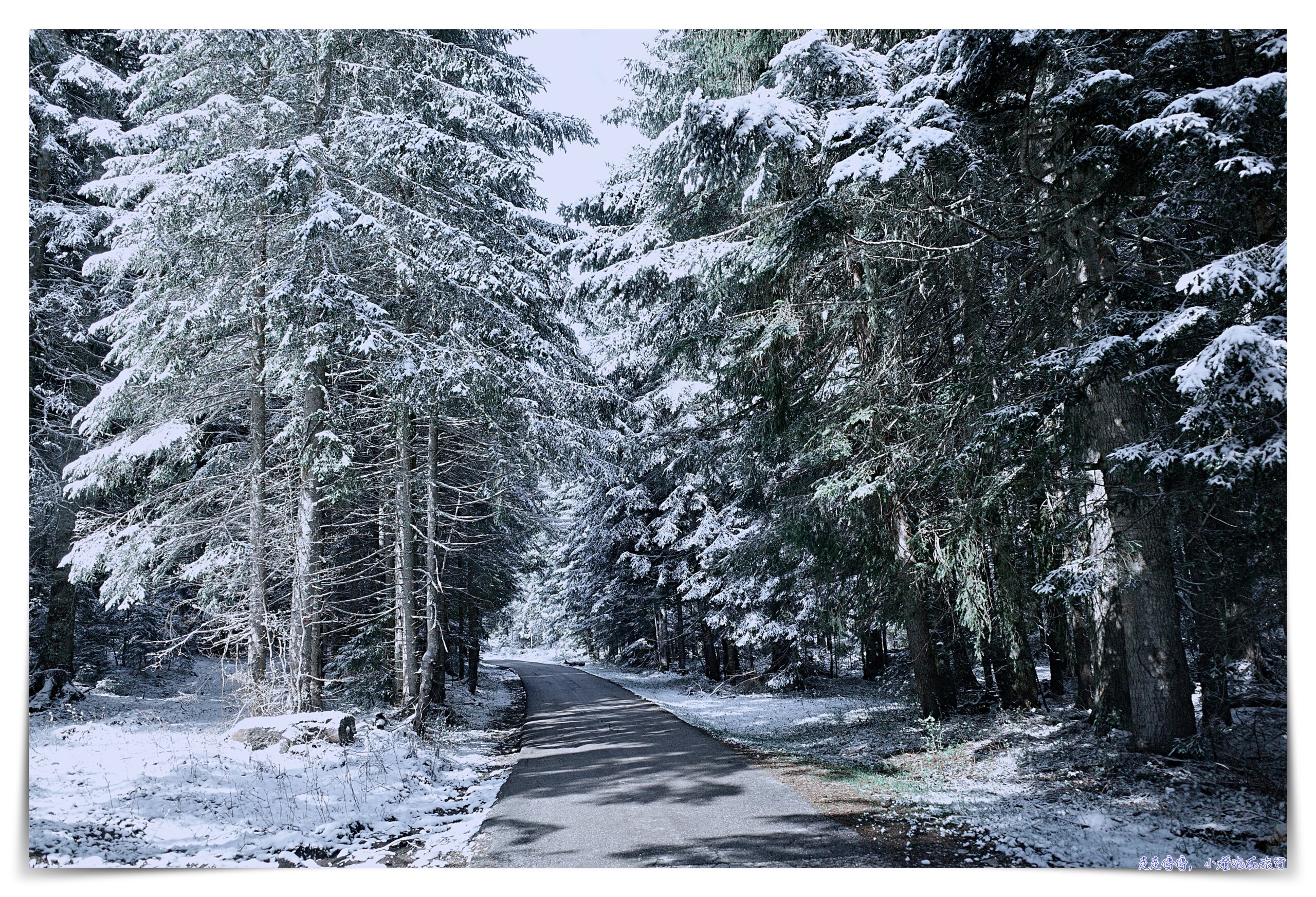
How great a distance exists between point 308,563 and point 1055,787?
9599mm

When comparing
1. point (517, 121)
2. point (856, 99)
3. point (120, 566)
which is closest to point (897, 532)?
point (856, 99)

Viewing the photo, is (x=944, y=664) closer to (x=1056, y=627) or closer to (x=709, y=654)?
(x=1056, y=627)

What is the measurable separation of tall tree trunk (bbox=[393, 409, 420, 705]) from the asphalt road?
7.42 ft

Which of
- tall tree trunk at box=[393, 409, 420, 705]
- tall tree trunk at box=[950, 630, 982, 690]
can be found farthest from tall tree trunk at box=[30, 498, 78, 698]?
tall tree trunk at box=[950, 630, 982, 690]

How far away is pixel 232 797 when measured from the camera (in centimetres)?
582

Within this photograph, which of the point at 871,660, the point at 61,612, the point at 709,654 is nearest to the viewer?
the point at 61,612

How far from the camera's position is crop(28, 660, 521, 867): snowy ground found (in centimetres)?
489

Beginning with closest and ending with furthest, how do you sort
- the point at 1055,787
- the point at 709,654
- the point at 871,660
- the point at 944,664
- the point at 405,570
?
the point at 1055,787 → the point at 405,570 → the point at 944,664 → the point at 871,660 → the point at 709,654

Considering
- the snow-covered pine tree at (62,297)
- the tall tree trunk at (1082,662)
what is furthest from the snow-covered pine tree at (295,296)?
the tall tree trunk at (1082,662)

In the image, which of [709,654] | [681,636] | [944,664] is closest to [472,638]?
[681,636]

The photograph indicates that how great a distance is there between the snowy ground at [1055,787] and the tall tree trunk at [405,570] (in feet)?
18.3

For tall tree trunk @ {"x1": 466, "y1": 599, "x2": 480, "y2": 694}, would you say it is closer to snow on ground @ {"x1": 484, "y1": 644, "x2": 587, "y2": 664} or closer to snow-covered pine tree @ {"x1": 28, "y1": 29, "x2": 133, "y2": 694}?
snow-covered pine tree @ {"x1": 28, "y1": 29, "x2": 133, "y2": 694}

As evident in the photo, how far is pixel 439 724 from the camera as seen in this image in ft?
36.8

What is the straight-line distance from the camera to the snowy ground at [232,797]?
4887 mm
